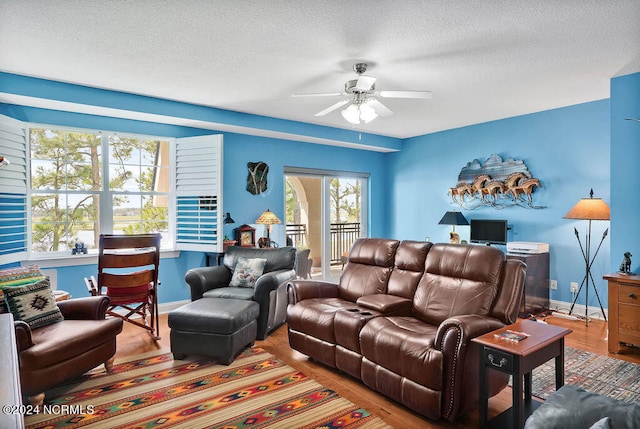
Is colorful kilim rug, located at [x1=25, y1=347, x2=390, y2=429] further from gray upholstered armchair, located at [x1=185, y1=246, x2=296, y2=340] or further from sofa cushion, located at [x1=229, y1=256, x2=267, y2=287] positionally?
sofa cushion, located at [x1=229, y1=256, x2=267, y2=287]

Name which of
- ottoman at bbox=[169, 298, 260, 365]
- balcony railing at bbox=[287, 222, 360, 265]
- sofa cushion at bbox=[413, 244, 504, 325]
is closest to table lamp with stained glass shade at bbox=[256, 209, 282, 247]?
balcony railing at bbox=[287, 222, 360, 265]

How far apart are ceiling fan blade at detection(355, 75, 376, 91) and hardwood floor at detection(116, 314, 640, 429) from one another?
2.42 metres

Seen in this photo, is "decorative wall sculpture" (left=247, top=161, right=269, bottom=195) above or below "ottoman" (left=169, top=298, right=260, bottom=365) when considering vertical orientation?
above

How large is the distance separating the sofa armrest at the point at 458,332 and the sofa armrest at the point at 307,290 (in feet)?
4.73

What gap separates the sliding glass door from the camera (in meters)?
6.04

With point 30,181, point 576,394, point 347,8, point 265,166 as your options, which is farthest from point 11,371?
point 265,166

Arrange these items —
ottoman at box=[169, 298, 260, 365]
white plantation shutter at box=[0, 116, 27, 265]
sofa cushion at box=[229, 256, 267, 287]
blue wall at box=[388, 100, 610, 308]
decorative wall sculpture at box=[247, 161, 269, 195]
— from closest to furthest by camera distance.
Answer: ottoman at box=[169, 298, 260, 365], white plantation shutter at box=[0, 116, 27, 265], sofa cushion at box=[229, 256, 267, 287], blue wall at box=[388, 100, 610, 308], decorative wall sculpture at box=[247, 161, 269, 195]

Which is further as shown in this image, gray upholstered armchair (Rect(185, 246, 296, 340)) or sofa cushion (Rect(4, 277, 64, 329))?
gray upholstered armchair (Rect(185, 246, 296, 340))

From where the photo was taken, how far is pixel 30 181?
3.98 m

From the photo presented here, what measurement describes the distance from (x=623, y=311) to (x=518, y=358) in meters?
2.17

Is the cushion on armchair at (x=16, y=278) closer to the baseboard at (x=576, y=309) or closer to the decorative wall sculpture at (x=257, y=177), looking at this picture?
the decorative wall sculpture at (x=257, y=177)

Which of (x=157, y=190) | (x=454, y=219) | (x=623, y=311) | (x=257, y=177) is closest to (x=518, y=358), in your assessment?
(x=623, y=311)

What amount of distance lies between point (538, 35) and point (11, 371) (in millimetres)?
3423

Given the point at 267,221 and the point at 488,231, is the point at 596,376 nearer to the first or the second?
the point at 488,231
